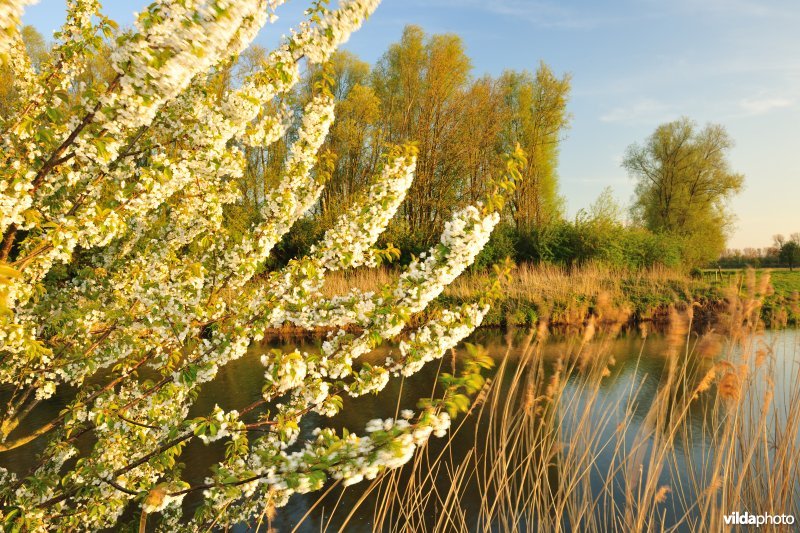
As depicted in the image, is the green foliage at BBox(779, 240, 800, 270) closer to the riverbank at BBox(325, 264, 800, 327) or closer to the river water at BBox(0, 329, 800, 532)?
the riverbank at BBox(325, 264, 800, 327)

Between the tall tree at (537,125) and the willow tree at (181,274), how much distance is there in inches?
1204

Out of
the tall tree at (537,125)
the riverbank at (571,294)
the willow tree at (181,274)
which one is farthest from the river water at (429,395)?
the tall tree at (537,125)

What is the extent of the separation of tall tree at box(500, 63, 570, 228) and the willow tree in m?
30.6

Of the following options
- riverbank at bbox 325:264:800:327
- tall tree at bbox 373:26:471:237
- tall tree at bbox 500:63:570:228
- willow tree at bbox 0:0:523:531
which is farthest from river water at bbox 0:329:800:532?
tall tree at bbox 500:63:570:228

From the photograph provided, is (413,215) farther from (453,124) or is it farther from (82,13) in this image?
(82,13)

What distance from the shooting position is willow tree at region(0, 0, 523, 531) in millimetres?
2602

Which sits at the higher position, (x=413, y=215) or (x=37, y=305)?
(x=413, y=215)

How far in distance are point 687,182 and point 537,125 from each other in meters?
16.0

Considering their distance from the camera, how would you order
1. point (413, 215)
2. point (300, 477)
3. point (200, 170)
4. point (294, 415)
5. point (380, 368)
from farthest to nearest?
1. point (413, 215)
2. point (200, 170)
3. point (380, 368)
4. point (294, 415)
5. point (300, 477)

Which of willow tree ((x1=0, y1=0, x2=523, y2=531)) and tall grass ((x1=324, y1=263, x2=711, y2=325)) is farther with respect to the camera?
tall grass ((x1=324, y1=263, x2=711, y2=325))

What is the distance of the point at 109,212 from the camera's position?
3.90 meters

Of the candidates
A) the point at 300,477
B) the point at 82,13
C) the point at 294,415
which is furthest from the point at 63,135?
the point at 300,477

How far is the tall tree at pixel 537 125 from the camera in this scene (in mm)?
34594

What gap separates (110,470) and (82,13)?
3.56 metres
